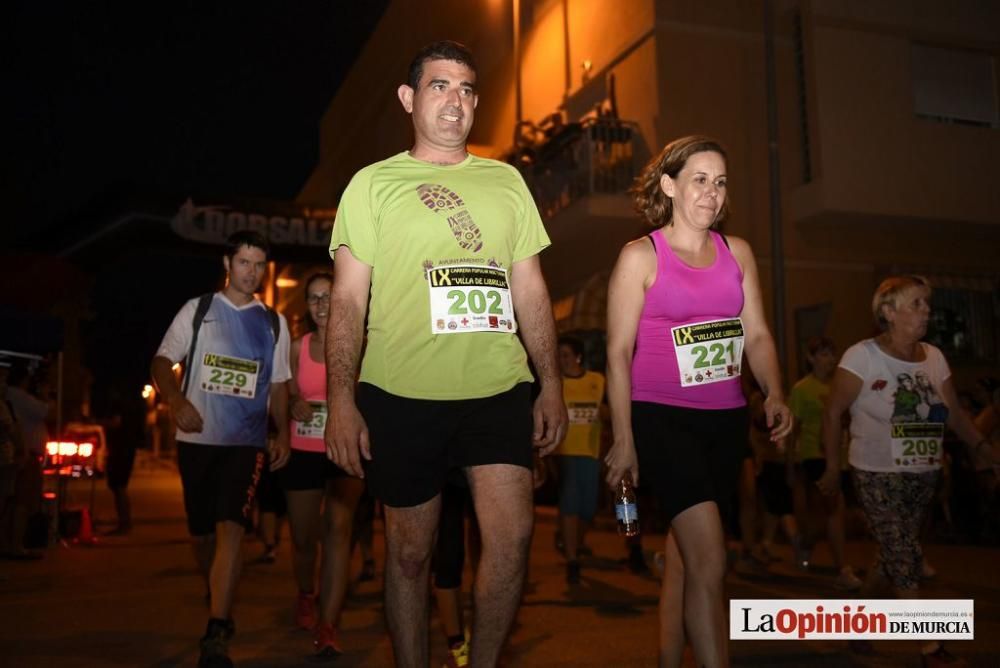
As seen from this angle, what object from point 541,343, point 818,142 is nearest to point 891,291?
point 541,343

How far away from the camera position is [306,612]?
6246 millimetres

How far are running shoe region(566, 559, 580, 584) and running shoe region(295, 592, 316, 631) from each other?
96.5 inches

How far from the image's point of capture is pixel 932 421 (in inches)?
205

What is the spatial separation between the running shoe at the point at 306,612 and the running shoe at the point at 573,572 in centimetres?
245

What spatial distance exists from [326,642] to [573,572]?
10.3 feet

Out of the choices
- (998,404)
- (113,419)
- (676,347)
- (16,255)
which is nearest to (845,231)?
(998,404)

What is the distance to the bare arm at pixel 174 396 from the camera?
5.24 m

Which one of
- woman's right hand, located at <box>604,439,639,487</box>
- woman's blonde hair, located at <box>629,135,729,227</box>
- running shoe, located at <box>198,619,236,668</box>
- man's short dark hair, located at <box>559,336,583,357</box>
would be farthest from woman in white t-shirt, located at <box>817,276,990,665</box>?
man's short dark hair, located at <box>559,336,583,357</box>

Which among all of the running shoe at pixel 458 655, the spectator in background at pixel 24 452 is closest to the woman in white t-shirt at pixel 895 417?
the running shoe at pixel 458 655

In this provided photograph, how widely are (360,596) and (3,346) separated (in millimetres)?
4933

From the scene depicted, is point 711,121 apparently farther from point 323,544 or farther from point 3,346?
point 323,544

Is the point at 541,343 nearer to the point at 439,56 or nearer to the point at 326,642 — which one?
the point at 439,56

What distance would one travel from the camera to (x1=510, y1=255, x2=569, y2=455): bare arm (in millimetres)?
3572

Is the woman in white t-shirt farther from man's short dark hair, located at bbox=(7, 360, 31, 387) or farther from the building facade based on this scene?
the building facade
